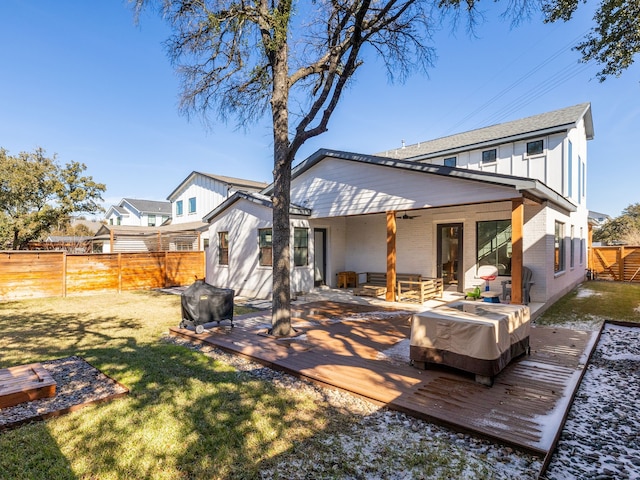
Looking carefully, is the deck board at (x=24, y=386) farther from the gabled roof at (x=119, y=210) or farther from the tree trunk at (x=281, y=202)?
the gabled roof at (x=119, y=210)

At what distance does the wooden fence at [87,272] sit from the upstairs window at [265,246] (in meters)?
5.70

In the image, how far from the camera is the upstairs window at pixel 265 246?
38.4 ft

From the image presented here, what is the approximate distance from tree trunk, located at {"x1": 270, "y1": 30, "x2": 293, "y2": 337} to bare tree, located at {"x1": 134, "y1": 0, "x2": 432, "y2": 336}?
0.02 m

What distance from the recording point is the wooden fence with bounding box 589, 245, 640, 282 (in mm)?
15539

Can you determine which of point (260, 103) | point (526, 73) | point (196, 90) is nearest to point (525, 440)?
point (260, 103)

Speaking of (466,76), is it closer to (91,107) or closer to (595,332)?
(595,332)

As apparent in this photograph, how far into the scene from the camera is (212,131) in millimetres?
8523

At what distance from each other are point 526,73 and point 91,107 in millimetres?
17573

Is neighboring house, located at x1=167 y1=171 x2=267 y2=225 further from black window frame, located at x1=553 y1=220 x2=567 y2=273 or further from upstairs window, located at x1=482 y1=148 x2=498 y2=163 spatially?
black window frame, located at x1=553 y1=220 x2=567 y2=273

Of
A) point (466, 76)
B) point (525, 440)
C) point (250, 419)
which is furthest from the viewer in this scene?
point (466, 76)

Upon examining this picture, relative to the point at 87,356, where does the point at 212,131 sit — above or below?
above

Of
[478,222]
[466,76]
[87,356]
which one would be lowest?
[87,356]

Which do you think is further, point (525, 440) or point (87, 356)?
point (87, 356)

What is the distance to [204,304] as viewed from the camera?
263 inches
